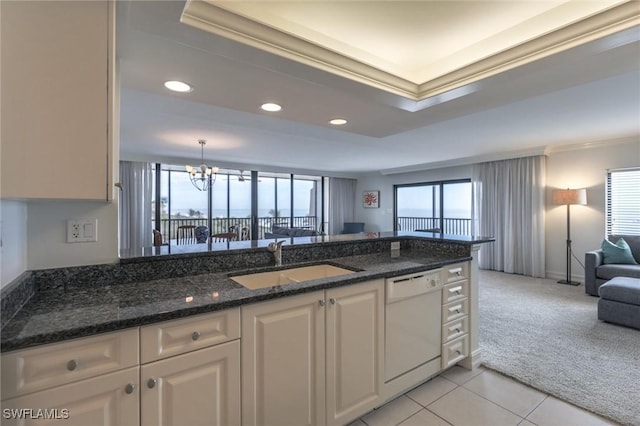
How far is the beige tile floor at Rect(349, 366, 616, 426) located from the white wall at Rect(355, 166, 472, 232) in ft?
18.3

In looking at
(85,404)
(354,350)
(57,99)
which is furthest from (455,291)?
(57,99)

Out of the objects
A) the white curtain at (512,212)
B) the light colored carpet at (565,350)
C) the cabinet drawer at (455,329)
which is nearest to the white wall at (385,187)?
the white curtain at (512,212)

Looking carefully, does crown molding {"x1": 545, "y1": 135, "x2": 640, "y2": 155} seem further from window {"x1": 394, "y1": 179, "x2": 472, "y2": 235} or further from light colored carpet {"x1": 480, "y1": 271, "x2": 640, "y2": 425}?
light colored carpet {"x1": 480, "y1": 271, "x2": 640, "y2": 425}

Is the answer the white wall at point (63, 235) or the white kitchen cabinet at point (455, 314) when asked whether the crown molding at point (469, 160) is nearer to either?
the white kitchen cabinet at point (455, 314)

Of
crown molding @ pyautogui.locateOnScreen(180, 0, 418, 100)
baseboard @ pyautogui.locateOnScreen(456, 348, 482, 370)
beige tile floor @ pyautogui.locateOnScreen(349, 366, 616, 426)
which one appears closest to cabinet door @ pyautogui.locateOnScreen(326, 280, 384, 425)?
beige tile floor @ pyautogui.locateOnScreen(349, 366, 616, 426)

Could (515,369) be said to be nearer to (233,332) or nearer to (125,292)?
(233,332)

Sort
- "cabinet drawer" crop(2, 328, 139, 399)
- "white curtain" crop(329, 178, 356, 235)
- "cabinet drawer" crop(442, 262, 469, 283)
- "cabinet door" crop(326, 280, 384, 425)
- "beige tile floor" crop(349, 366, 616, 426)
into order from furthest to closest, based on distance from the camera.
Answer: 1. "white curtain" crop(329, 178, 356, 235)
2. "cabinet drawer" crop(442, 262, 469, 283)
3. "beige tile floor" crop(349, 366, 616, 426)
4. "cabinet door" crop(326, 280, 384, 425)
5. "cabinet drawer" crop(2, 328, 139, 399)

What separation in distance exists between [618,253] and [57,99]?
6045 mm

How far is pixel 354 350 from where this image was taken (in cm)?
174

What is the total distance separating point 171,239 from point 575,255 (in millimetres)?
8613

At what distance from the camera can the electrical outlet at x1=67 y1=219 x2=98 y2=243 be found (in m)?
1.49

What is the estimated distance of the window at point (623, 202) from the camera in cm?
459

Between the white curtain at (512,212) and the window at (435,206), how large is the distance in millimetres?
611

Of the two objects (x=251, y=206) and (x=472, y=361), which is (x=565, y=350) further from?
(x=251, y=206)
